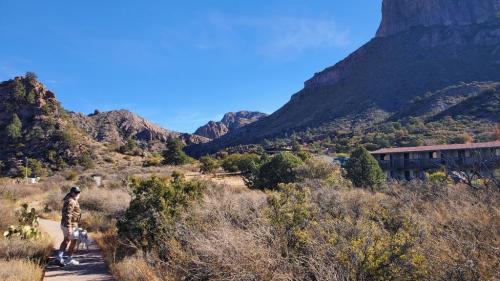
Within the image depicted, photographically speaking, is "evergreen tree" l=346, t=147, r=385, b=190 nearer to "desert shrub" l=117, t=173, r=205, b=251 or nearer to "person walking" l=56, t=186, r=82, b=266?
"desert shrub" l=117, t=173, r=205, b=251

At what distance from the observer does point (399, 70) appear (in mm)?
93500

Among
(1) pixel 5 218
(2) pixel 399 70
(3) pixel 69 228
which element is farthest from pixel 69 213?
(2) pixel 399 70

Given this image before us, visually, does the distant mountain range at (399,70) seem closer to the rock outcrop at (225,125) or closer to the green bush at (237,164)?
the green bush at (237,164)

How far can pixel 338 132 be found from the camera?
230 ft

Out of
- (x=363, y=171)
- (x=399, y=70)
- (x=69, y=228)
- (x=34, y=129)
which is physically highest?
(x=399, y=70)

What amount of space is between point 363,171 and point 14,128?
4484 cm

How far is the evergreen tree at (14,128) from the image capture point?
4925 cm

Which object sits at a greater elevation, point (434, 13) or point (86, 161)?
point (434, 13)

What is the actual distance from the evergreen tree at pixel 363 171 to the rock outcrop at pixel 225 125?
128701 millimetres

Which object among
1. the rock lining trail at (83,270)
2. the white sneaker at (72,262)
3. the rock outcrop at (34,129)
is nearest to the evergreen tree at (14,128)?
the rock outcrop at (34,129)

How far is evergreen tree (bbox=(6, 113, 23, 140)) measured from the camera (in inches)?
1939

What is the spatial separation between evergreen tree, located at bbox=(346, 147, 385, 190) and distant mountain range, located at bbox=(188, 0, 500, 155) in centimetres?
4037

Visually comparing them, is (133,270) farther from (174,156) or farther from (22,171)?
(22,171)

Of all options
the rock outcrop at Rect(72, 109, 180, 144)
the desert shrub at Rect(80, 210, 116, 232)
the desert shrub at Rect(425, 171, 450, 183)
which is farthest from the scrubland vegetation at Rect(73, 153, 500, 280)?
the rock outcrop at Rect(72, 109, 180, 144)
